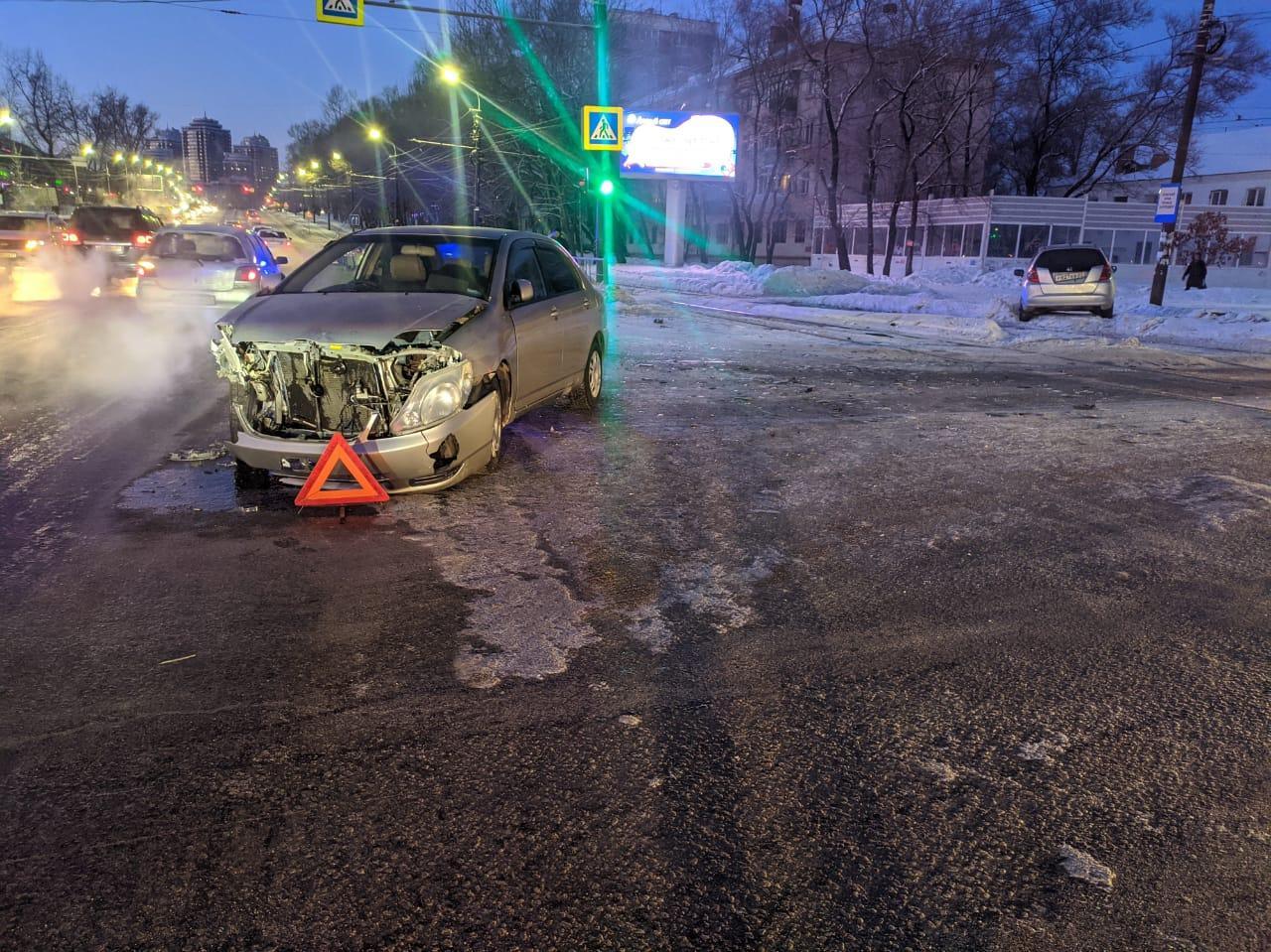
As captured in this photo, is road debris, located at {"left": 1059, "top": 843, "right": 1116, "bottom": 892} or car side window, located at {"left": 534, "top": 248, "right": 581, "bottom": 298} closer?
road debris, located at {"left": 1059, "top": 843, "right": 1116, "bottom": 892}

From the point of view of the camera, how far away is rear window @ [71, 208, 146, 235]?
20562mm

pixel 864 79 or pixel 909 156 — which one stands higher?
pixel 864 79

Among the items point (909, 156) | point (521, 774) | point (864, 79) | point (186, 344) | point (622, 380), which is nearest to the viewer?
point (521, 774)

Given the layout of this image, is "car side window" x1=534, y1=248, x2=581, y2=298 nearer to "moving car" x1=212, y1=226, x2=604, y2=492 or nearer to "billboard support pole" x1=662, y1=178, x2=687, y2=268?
"moving car" x1=212, y1=226, x2=604, y2=492

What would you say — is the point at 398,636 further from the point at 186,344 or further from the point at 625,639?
the point at 186,344

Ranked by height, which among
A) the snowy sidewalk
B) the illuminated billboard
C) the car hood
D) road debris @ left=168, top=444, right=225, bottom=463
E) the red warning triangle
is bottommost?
the snowy sidewalk

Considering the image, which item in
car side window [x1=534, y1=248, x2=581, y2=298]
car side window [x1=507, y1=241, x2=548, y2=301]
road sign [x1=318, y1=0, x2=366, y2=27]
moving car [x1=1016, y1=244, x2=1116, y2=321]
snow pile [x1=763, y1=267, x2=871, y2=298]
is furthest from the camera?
snow pile [x1=763, y1=267, x2=871, y2=298]

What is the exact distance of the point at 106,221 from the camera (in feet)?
68.0

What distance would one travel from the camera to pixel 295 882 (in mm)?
2344

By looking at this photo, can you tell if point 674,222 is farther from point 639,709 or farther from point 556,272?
point 639,709

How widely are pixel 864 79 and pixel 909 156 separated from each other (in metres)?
4.69

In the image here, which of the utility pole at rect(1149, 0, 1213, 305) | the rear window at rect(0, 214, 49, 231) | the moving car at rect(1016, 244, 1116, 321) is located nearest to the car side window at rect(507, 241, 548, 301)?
the moving car at rect(1016, 244, 1116, 321)

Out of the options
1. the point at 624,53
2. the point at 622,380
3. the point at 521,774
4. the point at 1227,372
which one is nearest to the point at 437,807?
the point at 521,774

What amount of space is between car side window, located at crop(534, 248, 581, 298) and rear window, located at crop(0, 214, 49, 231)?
2082 cm
